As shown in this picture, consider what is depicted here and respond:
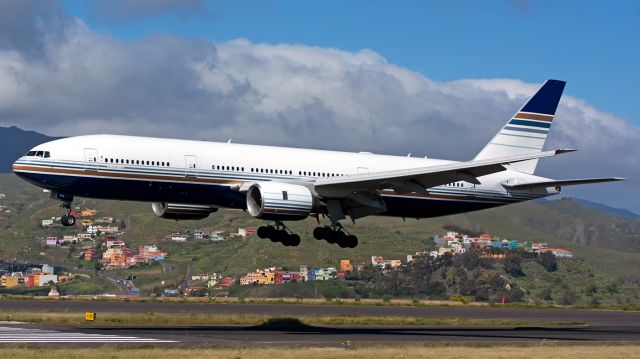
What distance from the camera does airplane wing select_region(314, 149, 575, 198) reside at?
5184cm

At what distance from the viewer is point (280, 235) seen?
58281mm

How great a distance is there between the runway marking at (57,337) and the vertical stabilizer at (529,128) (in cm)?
2951

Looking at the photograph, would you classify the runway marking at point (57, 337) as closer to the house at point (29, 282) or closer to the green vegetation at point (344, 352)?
the green vegetation at point (344, 352)

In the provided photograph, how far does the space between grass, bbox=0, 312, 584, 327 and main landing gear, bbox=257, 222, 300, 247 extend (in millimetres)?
4896

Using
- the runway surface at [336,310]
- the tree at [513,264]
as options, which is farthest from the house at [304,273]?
the runway surface at [336,310]

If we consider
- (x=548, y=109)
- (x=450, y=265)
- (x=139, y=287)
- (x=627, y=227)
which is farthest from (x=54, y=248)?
(x=548, y=109)

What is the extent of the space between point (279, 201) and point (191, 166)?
16.4 ft

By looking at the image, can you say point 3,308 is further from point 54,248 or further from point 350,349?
point 54,248

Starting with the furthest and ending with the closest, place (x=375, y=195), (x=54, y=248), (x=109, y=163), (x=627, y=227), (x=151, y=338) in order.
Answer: (x=54, y=248)
(x=627, y=227)
(x=375, y=195)
(x=109, y=163)
(x=151, y=338)

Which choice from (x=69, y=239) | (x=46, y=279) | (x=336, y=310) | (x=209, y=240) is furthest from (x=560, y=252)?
(x=69, y=239)

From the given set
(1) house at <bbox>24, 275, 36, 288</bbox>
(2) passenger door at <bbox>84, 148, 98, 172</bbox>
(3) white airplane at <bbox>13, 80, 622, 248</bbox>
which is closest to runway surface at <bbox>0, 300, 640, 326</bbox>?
(3) white airplane at <bbox>13, 80, 622, 248</bbox>

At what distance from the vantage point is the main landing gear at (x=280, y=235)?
5806 centimetres

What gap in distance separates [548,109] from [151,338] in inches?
1336

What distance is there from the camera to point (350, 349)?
135 feet
